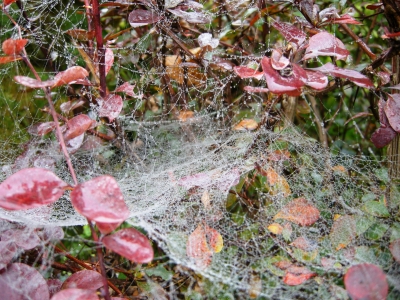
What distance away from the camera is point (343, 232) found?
3.06ft

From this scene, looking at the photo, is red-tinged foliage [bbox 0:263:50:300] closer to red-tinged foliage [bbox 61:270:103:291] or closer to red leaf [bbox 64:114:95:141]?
red-tinged foliage [bbox 61:270:103:291]

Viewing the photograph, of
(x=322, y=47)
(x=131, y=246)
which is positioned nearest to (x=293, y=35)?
(x=322, y=47)

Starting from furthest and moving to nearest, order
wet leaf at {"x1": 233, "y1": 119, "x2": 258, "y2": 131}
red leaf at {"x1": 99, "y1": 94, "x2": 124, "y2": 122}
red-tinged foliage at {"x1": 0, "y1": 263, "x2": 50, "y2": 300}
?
wet leaf at {"x1": 233, "y1": 119, "x2": 258, "y2": 131} → red leaf at {"x1": 99, "y1": 94, "x2": 124, "y2": 122} → red-tinged foliage at {"x1": 0, "y1": 263, "x2": 50, "y2": 300}

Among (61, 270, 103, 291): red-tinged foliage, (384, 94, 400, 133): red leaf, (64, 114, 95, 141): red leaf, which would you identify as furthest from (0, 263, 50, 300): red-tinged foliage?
(384, 94, 400, 133): red leaf

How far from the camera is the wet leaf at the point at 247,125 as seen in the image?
51.4 inches

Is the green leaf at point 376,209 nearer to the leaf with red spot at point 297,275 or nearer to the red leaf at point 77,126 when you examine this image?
the leaf with red spot at point 297,275

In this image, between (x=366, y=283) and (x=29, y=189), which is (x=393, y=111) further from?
(x=29, y=189)

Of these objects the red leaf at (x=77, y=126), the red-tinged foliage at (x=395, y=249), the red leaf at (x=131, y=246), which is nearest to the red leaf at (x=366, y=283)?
the red-tinged foliage at (x=395, y=249)

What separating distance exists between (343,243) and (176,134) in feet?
2.58

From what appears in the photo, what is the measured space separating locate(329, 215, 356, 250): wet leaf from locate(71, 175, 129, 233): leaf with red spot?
57 centimetres

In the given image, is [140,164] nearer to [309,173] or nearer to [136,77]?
[136,77]

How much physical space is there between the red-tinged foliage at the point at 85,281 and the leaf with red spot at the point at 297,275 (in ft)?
Answer: 1.37

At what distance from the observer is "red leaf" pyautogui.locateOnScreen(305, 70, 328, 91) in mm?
815

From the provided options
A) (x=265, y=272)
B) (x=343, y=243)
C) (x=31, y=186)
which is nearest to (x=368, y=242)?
(x=343, y=243)
